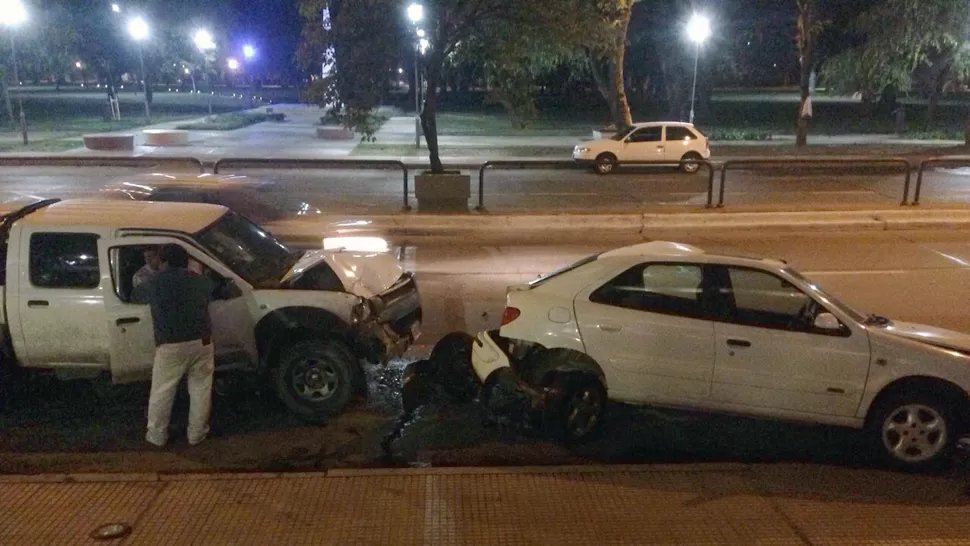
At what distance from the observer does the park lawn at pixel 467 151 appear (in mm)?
32062

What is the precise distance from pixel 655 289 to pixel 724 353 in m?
0.69

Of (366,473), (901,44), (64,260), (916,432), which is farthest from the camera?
(901,44)

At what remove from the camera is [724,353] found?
6.32 m

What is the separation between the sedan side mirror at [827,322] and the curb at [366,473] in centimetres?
111

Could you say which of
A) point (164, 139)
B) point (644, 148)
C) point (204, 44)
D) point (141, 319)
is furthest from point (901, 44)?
point (204, 44)

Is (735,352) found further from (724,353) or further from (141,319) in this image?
(141,319)

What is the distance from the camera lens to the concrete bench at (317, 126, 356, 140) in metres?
39.0

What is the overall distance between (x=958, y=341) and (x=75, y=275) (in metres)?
6.70

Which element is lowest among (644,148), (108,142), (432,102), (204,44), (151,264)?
(108,142)

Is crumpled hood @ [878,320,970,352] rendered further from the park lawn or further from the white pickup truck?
the park lawn

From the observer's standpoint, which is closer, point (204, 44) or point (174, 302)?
point (174, 302)

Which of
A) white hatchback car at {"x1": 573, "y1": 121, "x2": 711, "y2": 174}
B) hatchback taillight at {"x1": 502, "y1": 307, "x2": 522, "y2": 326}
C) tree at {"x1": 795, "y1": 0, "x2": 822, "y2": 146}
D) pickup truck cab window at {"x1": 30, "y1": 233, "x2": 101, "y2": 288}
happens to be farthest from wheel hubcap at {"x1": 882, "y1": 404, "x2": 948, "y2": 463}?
tree at {"x1": 795, "y1": 0, "x2": 822, "y2": 146}

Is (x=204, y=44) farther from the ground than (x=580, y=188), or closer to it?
farther from the ground

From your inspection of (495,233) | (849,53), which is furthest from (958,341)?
(849,53)
